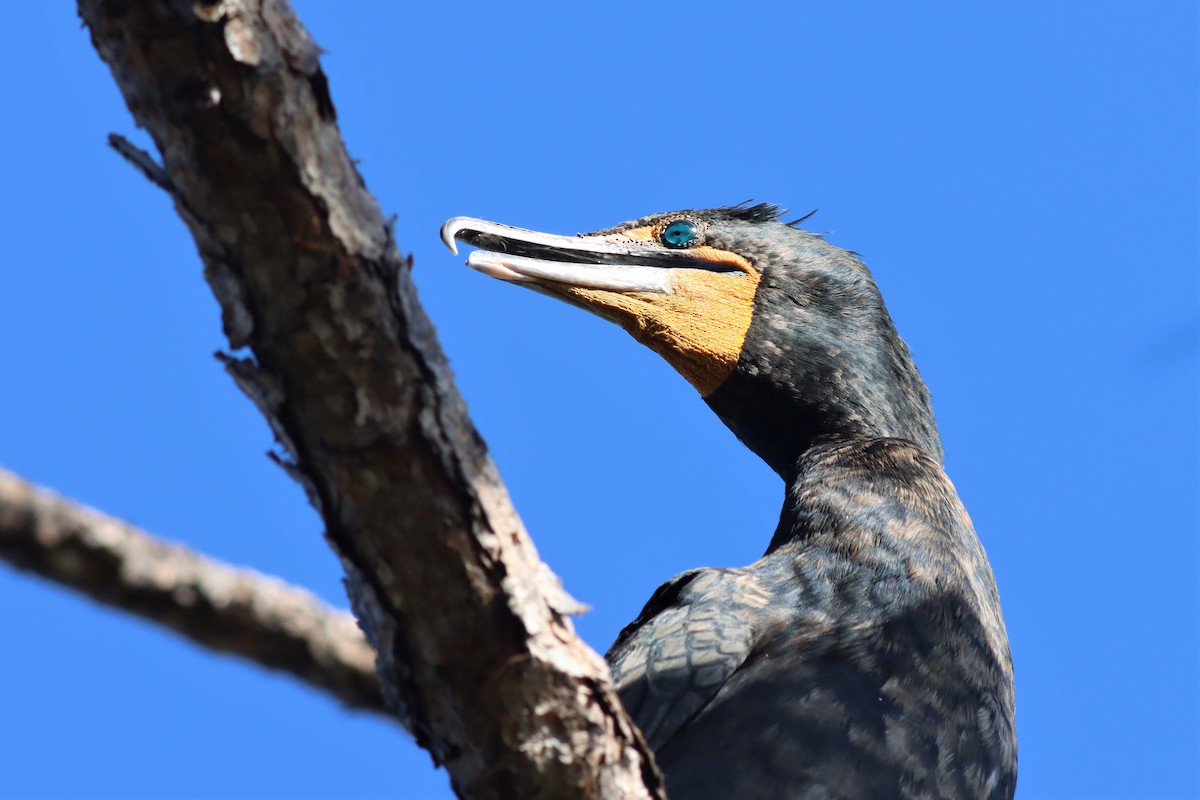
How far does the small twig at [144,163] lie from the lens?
243 cm

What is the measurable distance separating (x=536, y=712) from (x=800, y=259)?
11.6 feet

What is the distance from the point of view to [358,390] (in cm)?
246

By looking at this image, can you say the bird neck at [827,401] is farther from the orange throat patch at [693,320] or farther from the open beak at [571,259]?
the open beak at [571,259]

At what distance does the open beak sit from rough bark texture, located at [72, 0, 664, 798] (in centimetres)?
278

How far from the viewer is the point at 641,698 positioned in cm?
442

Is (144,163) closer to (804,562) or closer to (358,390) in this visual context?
(358,390)

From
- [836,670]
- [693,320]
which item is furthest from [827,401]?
[836,670]

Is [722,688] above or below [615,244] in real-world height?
below

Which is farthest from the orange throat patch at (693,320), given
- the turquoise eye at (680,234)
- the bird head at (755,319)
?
the turquoise eye at (680,234)

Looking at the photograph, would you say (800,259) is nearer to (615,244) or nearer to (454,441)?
(615,244)

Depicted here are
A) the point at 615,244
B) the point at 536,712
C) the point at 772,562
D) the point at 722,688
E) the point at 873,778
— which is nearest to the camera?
the point at 536,712

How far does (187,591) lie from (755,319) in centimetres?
269

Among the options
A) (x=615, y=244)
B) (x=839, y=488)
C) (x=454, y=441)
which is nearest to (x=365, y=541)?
(x=454, y=441)

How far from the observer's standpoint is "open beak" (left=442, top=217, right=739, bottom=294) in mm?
5340
